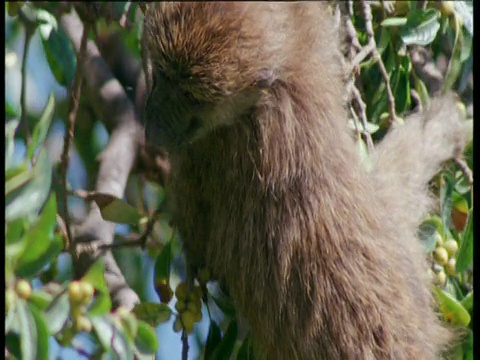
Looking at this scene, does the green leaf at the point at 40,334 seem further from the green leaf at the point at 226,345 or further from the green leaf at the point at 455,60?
the green leaf at the point at 455,60

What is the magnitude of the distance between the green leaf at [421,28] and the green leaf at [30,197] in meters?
1.58

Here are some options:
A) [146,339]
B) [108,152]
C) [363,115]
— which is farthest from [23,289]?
[363,115]

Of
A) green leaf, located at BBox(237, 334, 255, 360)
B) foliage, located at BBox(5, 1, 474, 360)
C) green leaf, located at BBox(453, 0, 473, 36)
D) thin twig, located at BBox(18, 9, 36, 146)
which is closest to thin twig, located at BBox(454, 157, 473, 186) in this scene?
foliage, located at BBox(5, 1, 474, 360)

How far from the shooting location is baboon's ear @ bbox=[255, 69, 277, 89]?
2480 mm

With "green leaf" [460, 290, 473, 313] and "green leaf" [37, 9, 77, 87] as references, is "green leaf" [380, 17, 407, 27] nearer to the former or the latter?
"green leaf" [460, 290, 473, 313]

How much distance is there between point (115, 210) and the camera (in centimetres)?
269

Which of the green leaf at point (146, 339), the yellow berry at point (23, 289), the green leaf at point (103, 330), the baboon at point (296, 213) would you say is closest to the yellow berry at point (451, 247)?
the baboon at point (296, 213)

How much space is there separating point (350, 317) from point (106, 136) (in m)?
1.42

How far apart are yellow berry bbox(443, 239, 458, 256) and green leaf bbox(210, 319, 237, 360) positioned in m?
0.87

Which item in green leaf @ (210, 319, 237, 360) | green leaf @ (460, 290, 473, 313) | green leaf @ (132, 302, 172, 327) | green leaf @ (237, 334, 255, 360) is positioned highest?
green leaf @ (132, 302, 172, 327)

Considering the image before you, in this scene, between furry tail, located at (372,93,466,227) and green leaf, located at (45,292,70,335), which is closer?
green leaf, located at (45,292,70,335)

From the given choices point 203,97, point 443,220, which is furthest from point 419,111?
point 203,97

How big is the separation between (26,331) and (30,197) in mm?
291
